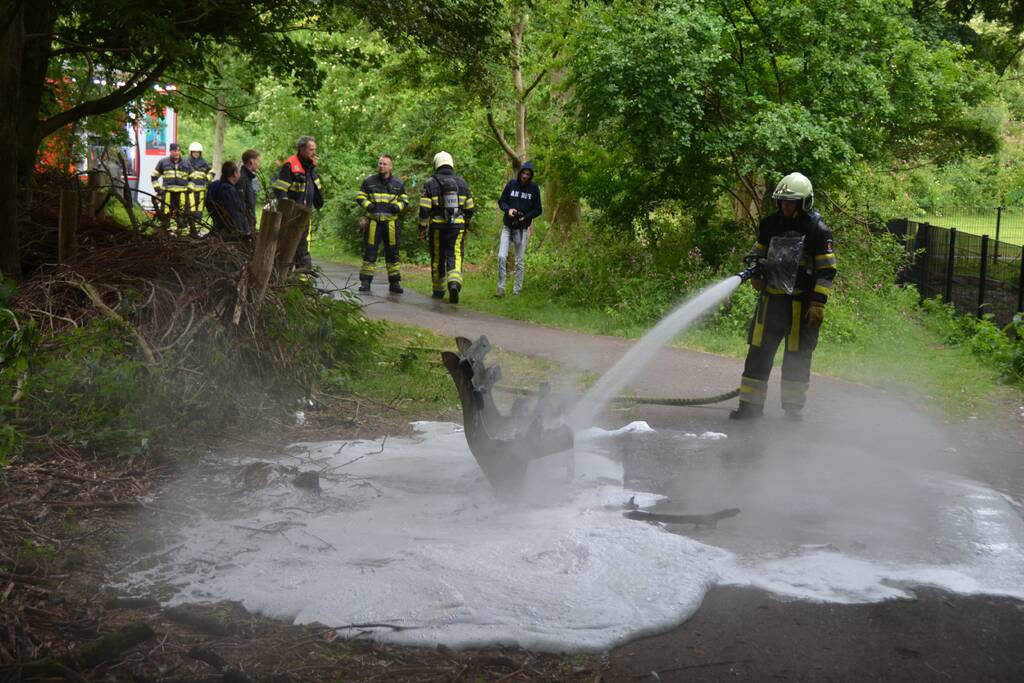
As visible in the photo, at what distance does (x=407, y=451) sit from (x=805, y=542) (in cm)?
275

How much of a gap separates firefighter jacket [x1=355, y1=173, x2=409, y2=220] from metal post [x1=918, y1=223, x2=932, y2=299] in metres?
8.91

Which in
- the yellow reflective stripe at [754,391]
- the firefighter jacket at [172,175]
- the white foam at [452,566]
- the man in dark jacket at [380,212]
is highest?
the firefighter jacket at [172,175]

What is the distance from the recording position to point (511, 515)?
18.6 feet

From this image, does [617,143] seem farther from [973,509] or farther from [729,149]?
[973,509]

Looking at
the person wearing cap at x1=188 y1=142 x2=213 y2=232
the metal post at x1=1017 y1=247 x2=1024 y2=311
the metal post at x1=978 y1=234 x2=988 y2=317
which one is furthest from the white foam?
the person wearing cap at x1=188 y1=142 x2=213 y2=232

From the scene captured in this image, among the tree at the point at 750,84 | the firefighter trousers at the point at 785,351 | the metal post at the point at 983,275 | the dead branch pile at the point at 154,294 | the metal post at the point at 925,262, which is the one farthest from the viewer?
the metal post at the point at 925,262

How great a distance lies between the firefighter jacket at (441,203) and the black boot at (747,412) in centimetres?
697

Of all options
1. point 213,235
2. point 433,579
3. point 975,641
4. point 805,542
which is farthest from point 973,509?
point 213,235

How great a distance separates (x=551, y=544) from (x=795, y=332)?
4.12m

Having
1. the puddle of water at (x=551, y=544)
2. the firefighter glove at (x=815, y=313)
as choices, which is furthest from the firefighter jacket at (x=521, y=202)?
the puddle of water at (x=551, y=544)

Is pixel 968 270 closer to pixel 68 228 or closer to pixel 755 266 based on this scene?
pixel 755 266

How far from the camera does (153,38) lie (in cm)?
857

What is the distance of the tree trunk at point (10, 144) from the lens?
823 cm

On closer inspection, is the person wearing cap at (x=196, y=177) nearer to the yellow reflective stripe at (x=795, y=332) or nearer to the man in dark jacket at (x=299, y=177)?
the man in dark jacket at (x=299, y=177)
